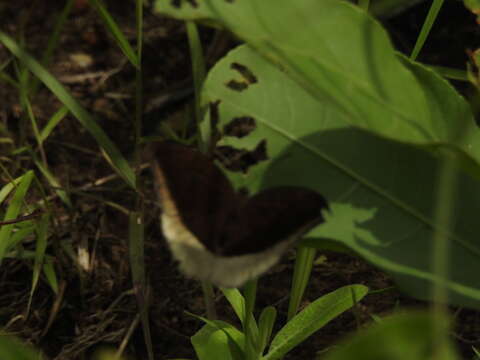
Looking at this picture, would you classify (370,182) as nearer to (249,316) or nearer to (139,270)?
(249,316)

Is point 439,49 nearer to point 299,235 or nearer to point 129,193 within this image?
point 129,193

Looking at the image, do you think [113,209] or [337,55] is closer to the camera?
[337,55]

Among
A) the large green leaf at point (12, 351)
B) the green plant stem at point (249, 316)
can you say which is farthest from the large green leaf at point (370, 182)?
the large green leaf at point (12, 351)

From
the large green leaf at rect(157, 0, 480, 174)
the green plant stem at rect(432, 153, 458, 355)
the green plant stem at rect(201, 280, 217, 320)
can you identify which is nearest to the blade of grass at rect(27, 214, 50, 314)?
the green plant stem at rect(201, 280, 217, 320)

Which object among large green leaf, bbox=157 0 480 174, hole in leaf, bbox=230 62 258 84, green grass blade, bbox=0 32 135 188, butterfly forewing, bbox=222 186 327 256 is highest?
large green leaf, bbox=157 0 480 174

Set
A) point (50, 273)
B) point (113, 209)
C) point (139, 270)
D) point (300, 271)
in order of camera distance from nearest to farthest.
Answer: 1. point (300, 271)
2. point (139, 270)
3. point (50, 273)
4. point (113, 209)

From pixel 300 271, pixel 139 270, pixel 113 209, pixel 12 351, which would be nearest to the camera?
pixel 12 351

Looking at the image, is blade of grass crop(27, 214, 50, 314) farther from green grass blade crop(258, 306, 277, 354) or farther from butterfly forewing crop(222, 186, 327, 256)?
butterfly forewing crop(222, 186, 327, 256)

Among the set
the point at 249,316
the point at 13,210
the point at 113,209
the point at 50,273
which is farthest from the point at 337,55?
the point at 113,209
